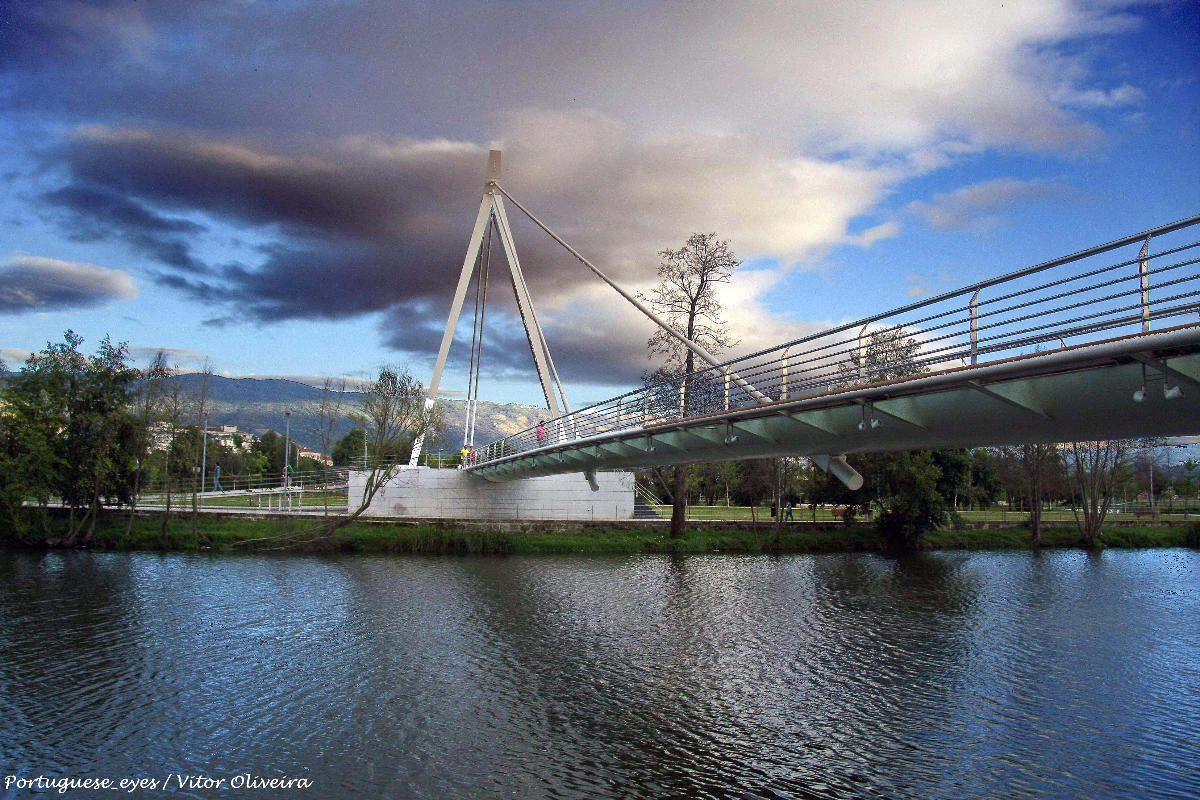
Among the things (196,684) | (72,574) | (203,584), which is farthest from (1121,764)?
(72,574)

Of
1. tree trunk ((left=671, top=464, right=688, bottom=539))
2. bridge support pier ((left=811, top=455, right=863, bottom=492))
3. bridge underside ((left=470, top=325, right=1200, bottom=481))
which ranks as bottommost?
tree trunk ((left=671, top=464, right=688, bottom=539))

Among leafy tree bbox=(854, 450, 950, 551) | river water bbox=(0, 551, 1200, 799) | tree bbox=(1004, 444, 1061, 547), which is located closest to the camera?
river water bbox=(0, 551, 1200, 799)

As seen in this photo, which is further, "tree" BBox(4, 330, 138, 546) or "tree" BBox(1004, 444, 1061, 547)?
"tree" BBox(1004, 444, 1061, 547)

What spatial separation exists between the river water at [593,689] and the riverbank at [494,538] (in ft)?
29.0

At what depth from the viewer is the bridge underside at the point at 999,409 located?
8.98 meters

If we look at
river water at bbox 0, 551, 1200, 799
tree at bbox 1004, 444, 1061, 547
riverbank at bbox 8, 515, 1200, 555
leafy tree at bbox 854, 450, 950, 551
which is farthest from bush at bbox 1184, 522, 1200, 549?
river water at bbox 0, 551, 1200, 799

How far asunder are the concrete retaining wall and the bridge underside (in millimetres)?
21069

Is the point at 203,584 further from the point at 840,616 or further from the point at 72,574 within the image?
the point at 840,616

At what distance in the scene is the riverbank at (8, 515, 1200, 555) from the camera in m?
33.0

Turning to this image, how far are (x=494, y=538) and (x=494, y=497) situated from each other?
4605 millimetres

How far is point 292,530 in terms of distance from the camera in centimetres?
3441

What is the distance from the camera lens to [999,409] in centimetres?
1157

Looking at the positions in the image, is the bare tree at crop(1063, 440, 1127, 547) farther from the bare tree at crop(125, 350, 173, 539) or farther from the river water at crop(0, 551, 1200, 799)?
the bare tree at crop(125, 350, 173, 539)

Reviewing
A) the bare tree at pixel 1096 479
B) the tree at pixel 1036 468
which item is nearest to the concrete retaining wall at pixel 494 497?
the tree at pixel 1036 468
